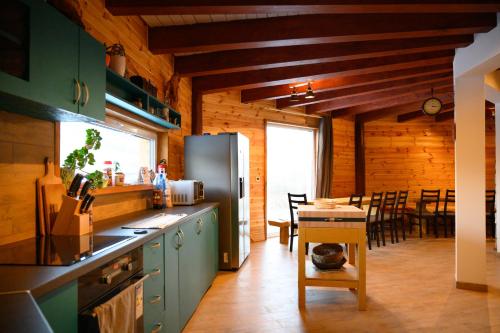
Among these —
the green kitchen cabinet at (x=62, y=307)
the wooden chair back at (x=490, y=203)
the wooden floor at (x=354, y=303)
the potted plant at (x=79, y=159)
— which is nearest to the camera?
the green kitchen cabinet at (x=62, y=307)

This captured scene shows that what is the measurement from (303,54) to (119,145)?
223cm

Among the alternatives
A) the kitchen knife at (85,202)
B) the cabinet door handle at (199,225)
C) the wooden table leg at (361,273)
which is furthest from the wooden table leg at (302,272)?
the kitchen knife at (85,202)

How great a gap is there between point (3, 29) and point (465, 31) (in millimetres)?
3521

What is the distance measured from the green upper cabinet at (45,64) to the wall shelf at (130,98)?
39 cm

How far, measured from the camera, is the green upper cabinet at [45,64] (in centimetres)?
132

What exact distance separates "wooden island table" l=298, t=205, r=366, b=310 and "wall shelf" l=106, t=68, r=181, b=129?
63.9 inches

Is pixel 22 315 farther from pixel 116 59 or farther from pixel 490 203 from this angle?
pixel 490 203

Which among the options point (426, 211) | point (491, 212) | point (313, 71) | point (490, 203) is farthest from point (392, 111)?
point (313, 71)

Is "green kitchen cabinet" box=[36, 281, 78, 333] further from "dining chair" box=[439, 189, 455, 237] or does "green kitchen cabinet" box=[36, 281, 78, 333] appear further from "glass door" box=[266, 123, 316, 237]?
"dining chair" box=[439, 189, 455, 237]

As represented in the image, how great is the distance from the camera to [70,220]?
72.3 inches

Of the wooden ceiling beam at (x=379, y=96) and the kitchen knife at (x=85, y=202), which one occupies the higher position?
the wooden ceiling beam at (x=379, y=96)

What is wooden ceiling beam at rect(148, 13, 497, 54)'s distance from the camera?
3104 millimetres

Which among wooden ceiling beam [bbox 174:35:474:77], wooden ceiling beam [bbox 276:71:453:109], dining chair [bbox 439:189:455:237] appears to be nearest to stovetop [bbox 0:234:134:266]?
wooden ceiling beam [bbox 174:35:474:77]

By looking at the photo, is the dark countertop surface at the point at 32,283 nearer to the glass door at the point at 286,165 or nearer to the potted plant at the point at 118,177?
the potted plant at the point at 118,177
